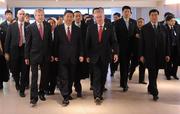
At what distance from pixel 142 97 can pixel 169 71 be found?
Answer: 3017 millimetres

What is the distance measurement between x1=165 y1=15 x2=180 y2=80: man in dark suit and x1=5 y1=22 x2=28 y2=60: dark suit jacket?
406 cm

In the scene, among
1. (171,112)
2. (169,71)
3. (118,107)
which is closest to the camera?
(171,112)

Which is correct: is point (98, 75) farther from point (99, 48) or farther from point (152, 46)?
point (152, 46)

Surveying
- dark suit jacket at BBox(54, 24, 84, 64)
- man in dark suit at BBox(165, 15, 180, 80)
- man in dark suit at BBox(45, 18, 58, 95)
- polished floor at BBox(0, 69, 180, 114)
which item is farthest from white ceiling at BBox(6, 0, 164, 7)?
dark suit jacket at BBox(54, 24, 84, 64)

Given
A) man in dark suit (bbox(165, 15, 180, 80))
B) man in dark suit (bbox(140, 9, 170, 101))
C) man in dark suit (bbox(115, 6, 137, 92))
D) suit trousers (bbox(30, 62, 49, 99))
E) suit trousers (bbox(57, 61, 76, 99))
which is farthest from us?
man in dark suit (bbox(165, 15, 180, 80))

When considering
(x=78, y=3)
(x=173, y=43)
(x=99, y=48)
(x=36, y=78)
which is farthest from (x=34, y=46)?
(x=78, y=3)

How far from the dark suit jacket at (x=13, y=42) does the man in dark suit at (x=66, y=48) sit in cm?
110

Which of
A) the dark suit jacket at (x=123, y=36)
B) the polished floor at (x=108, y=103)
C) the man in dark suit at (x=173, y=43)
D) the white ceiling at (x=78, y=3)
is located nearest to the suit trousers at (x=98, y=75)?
the polished floor at (x=108, y=103)

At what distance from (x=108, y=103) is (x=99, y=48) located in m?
1.05

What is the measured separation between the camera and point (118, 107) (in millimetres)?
7039

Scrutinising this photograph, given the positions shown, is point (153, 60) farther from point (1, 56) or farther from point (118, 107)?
point (1, 56)

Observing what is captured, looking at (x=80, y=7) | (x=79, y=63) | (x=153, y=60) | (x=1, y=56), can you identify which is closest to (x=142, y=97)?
(x=153, y=60)

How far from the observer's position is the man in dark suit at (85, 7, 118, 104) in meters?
7.40

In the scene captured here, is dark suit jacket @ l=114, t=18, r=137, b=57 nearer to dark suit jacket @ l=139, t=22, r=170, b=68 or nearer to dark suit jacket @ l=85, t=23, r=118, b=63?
dark suit jacket @ l=139, t=22, r=170, b=68
